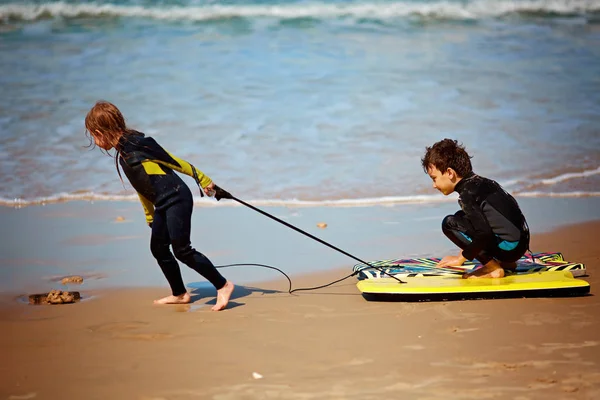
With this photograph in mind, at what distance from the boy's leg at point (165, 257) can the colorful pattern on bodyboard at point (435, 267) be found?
0.91 metres

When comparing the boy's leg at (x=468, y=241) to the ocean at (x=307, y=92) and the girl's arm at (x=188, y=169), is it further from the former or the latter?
the ocean at (x=307, y=92)

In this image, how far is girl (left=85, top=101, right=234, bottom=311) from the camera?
382 cm

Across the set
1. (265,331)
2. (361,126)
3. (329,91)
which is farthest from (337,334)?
(329,91)

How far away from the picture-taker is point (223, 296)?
3.84 m

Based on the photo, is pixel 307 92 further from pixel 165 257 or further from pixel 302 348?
→ pixel 302 348

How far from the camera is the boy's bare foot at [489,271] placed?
157 inches

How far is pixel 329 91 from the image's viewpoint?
886 cm

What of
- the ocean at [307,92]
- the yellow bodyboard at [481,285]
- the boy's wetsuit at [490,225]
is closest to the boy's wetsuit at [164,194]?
the yellow bodyboard at [481,285]

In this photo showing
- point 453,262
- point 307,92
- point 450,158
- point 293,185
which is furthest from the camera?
point 307,92

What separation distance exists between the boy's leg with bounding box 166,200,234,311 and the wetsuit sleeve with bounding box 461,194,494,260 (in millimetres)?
1151

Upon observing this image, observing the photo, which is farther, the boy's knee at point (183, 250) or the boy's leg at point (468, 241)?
the boy's leg at point (468, 241)

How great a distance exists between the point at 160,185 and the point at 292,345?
3.55 feet

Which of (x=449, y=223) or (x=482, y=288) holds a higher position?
(x=449, y=223)

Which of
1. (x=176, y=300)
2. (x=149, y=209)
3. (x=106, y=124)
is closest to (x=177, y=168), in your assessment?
(x=149, y=209)
